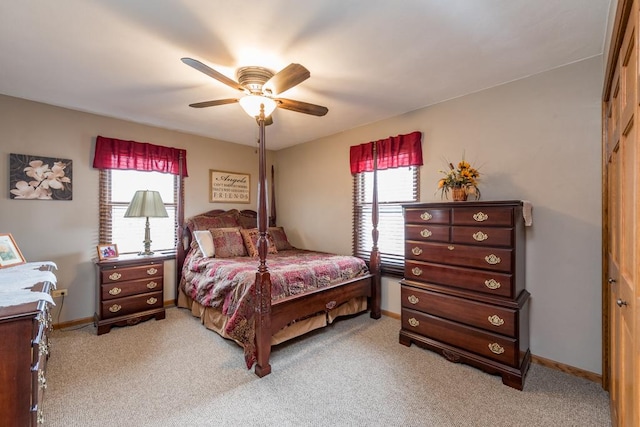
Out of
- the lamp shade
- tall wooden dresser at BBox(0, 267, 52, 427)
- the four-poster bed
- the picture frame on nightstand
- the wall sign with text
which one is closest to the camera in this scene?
tall wooden dresser at BBox(0, 267, 52, 427)

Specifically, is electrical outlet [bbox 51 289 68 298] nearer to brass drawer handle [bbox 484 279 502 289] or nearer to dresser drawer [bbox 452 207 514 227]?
dresser drawer [bbox 452 207 514 227]

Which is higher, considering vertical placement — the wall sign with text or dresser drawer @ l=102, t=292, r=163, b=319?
the wall sign with text

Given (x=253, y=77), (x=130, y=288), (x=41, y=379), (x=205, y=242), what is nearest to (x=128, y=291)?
(x=130, y=288)

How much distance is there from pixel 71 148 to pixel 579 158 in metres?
4.93

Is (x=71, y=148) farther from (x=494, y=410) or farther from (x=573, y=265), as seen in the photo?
(x=573, y=265)

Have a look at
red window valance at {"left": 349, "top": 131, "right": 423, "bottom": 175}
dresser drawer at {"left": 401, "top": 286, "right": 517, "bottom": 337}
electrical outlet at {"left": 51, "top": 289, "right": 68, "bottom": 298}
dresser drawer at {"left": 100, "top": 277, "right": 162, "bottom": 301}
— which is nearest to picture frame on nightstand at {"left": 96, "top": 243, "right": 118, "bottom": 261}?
dresser drawer at {"left": 100, "top": 277, "right": 162, "bottom": 301}

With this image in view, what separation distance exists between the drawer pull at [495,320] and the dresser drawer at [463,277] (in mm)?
172

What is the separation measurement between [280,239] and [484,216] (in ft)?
9.63

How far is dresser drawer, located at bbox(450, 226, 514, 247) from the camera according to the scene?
6.90 feet

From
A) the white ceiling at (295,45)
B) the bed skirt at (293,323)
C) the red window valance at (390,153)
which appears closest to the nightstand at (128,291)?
the bed skirt at (293,323)

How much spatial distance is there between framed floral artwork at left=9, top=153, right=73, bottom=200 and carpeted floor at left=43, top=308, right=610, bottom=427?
5.07 feet

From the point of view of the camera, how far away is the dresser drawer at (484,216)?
210cm

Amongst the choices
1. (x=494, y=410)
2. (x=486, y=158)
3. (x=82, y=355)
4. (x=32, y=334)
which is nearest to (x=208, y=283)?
(x=82, y=355)

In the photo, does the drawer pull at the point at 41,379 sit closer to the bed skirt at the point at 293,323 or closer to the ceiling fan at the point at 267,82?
the bed skirt at the point at 293,323
